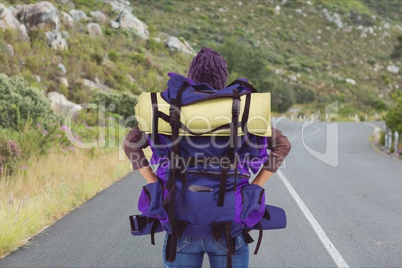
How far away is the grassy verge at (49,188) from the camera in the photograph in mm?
6980

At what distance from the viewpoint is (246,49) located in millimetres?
49094

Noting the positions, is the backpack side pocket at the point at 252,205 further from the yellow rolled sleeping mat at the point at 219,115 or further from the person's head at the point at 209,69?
the person's head at the point at 209,69

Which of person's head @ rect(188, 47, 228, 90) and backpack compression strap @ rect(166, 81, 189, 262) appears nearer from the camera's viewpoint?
backpack compression strap @ rect(166, 81, 189, 262)

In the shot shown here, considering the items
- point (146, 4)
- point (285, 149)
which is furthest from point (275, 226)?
point (146, 4)

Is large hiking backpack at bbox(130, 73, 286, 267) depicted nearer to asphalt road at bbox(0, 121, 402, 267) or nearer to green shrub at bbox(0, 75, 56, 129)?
asphalt road at bbox(0, 121, 402, 267)

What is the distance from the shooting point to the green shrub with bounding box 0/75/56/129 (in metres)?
14.1

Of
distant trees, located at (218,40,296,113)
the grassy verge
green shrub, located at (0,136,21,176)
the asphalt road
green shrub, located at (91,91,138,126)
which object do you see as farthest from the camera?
distant trees, located at (218,40,296,113)

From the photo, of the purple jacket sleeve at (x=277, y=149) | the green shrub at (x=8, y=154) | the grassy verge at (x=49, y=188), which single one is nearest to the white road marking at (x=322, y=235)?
the purple jacket sleeve at (x=277, y=149)

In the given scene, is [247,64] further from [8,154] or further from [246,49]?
[8,154]

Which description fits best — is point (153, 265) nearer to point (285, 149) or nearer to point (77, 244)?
point (77, 244)

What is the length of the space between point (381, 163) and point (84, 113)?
11459mm

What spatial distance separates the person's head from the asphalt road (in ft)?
11.4

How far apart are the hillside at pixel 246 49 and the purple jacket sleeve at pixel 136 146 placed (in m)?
21.1

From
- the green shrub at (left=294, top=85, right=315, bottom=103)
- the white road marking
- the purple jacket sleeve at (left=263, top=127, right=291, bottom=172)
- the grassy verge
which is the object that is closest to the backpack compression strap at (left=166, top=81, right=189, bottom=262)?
the purple jacket sleeve at (left=263, top=127, right=291, bottom=172)
